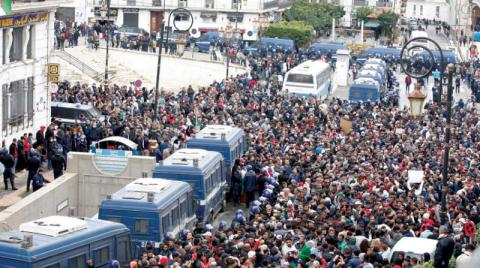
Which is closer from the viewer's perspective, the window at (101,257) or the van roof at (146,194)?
the window at (101,257)

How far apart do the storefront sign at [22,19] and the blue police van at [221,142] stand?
25.8 ft

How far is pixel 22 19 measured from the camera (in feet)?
140

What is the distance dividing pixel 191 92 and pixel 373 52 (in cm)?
2904

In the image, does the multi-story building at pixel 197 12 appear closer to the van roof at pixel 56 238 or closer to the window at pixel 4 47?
the window at pixel 4 47

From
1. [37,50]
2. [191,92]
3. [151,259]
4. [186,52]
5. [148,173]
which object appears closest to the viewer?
[151,259]

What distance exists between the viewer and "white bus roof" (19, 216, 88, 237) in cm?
2271

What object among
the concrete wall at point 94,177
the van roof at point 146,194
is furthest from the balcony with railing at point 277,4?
the van roof at point 146,194

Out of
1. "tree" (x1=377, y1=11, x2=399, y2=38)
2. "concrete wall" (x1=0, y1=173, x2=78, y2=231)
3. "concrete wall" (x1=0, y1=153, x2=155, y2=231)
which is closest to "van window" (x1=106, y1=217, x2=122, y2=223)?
"concrete wall" (x1=0, y1=173, x2=78, y2=231)

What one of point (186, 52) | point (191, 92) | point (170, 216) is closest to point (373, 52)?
point (186, 52)

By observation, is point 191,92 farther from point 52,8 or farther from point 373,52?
point 373,52

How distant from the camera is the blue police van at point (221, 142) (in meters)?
36.7

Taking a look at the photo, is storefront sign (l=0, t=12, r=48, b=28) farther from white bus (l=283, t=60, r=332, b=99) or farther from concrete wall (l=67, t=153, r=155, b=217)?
white bus (l=283, t=60, r=332, b=99)

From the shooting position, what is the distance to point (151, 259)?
75.0 feet

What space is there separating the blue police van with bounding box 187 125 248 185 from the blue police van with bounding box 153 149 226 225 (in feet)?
9.40
